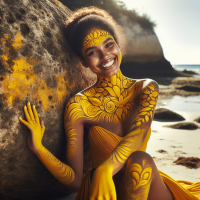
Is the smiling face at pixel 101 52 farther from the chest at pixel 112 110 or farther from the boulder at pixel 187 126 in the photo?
the boulder at pixel 187 126

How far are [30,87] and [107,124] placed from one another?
0.68 m

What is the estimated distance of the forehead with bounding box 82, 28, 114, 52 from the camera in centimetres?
182

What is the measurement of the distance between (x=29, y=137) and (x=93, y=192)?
59 centimetres

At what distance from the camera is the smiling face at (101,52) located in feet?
5.96

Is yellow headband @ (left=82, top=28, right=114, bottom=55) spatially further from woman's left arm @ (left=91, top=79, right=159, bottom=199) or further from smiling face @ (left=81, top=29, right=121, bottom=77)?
woman's left arm @ (left=91, top=79, right=159, bottom=199)

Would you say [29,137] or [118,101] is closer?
[29,137]

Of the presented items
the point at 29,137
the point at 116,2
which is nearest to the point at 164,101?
the point at 29,137

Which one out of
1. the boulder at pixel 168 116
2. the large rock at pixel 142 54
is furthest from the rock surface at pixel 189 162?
the large rock at pixel 142 54

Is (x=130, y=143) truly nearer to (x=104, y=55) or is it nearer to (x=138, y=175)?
(x=138, y=175)

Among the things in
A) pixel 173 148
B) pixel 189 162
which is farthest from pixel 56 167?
pixel 173 148

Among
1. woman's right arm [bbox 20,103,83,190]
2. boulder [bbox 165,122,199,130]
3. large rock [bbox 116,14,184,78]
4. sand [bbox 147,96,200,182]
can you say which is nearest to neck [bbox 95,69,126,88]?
woman's right arm [bbox 20,103,83,190]

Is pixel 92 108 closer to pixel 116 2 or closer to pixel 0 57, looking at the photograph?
pixel 0 57

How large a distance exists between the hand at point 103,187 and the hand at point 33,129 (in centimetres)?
49

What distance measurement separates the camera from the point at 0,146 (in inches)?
57.2
